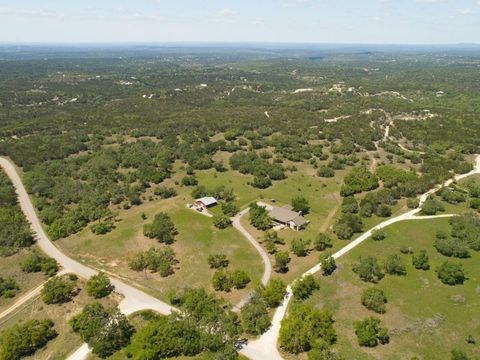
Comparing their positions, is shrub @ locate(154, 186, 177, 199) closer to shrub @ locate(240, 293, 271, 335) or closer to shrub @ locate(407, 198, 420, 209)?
shrub @ locate(240, 293, 271, 335)

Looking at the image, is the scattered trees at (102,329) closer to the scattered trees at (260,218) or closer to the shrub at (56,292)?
the shrub at (56,292)

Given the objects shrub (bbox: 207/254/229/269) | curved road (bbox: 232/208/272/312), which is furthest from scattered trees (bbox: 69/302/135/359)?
shrub (bbox: 207/254/229/269)

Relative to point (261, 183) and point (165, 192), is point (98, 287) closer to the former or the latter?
point (165, 192)

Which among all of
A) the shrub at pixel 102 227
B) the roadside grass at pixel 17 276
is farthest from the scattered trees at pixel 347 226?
the roadside grass at pixel 17 276

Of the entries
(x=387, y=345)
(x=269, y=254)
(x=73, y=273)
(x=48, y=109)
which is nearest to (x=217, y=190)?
(x=269, y=254)

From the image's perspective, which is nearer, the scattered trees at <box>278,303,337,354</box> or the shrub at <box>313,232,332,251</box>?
the scattered trees at <box>278,303,337,354</box>

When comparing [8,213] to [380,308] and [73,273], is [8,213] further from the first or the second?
[380,308]
